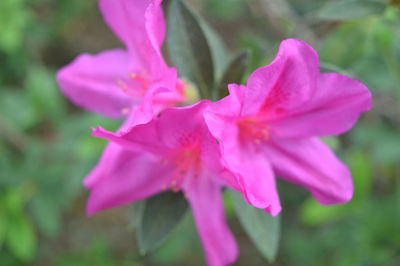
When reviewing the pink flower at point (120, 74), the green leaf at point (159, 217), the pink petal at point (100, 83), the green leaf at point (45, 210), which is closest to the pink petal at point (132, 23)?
the pink flower at point (120, 74)

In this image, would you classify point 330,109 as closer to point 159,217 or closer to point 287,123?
point 287,123

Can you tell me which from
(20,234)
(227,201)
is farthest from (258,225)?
(20,234)

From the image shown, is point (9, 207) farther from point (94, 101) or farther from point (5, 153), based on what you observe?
point (94, 101)

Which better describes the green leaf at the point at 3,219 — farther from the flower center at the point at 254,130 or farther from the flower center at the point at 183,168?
the flower center at the point at 254,130

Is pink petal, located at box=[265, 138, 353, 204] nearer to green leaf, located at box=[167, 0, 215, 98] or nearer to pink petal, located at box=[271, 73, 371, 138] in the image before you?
pink petal, located at box=[271, 73, 371, 138]

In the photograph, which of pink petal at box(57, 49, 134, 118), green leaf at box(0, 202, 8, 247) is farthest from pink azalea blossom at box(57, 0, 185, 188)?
green leaf at box(0, 202, 8, 247)

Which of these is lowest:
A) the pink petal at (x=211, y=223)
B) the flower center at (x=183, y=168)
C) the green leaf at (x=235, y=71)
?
the pink petal at (x=211, y=223)
